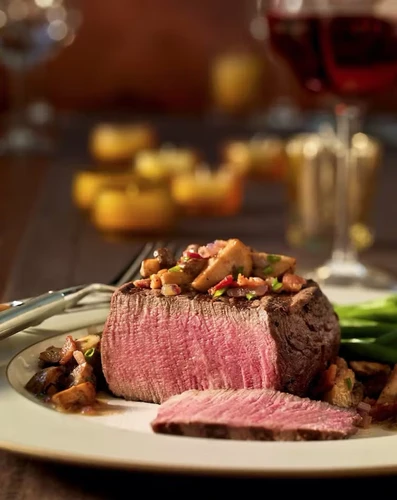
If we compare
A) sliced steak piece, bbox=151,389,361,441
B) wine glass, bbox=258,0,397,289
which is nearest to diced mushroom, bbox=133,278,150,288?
sliced steak piece, bbox=151,389,361,441

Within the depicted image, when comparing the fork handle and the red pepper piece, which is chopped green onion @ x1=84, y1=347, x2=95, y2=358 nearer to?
the fork handle

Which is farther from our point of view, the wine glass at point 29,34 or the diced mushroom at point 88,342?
the wine glass at point 29,34

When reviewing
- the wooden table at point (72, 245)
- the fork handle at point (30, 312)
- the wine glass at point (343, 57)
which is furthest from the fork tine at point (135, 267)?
the wine glass at point (343, 57)

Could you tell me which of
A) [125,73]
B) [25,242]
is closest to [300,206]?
[25,242]

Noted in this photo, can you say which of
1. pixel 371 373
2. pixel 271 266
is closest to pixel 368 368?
pixel 371 373

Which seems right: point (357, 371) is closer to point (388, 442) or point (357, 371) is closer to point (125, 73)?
point (388, 442)

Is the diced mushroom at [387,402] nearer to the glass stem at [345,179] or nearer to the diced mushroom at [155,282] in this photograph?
the diced mushroom at [155,282]
